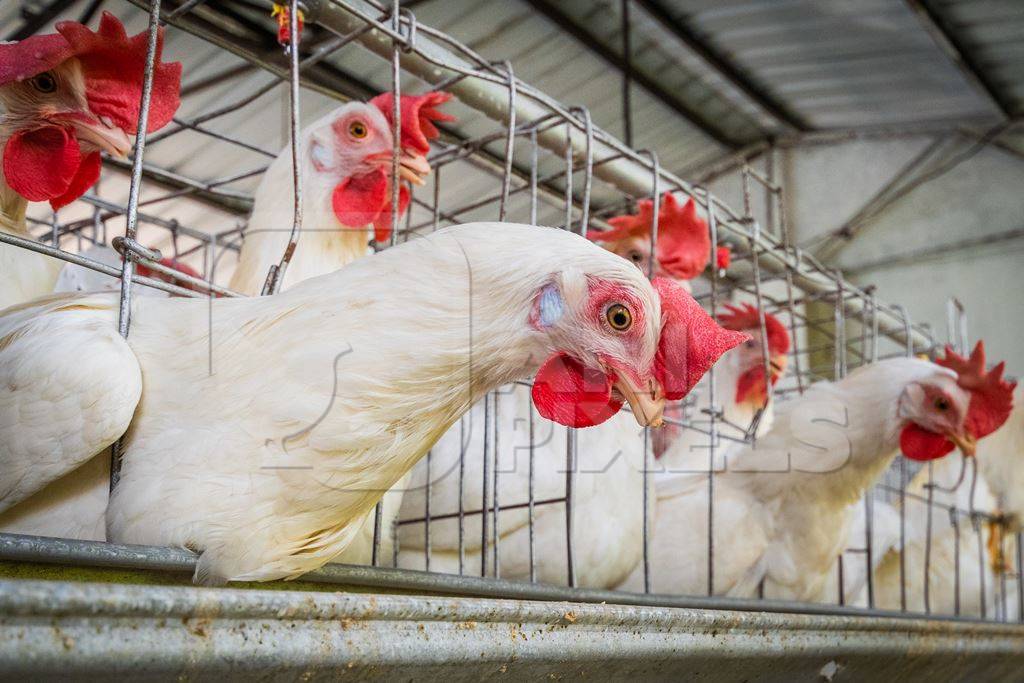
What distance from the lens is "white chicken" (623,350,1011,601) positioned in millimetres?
2500

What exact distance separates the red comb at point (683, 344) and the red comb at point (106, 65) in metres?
0.84

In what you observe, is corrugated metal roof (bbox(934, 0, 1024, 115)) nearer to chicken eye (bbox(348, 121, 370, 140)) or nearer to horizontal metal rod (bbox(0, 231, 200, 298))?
chicken eye (bbox(348, 121, 370, 140))

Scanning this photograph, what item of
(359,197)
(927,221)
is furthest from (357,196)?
(927,221)

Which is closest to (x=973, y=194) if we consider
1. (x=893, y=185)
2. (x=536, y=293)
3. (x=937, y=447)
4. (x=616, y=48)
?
(x=893, y=185)

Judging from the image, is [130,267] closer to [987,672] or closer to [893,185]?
[987,672]

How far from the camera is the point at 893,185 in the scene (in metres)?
9.16

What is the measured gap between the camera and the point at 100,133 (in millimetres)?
1522

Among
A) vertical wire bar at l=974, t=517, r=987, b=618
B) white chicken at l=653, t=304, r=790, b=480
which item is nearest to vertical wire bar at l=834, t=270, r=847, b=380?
white chicken at l=653, t=304, r=790, b=480

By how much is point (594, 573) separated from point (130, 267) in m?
1.23

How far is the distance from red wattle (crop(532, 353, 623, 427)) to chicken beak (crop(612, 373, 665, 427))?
22mm

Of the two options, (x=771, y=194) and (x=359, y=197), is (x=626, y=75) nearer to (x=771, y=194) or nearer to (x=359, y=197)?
(x=771, y=194)

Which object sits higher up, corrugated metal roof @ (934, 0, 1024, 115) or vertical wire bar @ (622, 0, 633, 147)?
corrugated metal roof @ (934, 0, 1024, 115)

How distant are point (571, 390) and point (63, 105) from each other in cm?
95

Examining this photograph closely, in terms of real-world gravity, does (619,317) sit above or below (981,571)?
above
